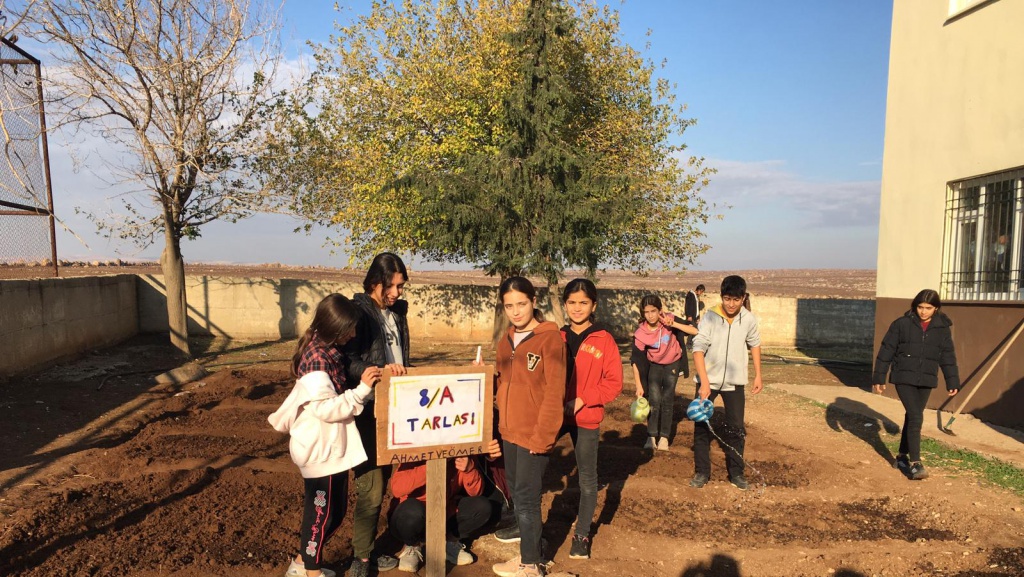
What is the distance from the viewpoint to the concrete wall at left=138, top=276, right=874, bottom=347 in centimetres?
1867

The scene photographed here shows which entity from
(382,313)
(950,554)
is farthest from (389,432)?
(950,554)

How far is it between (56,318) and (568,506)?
11054 mm

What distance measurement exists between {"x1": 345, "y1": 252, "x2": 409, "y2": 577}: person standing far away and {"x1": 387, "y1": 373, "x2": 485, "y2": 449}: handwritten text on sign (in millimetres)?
146

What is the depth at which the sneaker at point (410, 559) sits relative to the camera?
13.4ft

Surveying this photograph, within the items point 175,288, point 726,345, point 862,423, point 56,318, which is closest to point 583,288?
point 726,345

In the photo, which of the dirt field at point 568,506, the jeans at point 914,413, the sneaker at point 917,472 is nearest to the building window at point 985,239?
the dirt field at point 568,506

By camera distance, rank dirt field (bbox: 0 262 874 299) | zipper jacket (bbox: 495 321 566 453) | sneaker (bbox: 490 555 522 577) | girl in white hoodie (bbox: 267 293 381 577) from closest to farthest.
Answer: girl in white hoodie (bbox: 267 293 381 577) < zipper jacket (bbox: 495 321 566 453) < sneaker (bbox: 490 555 522 577) < dirt field (bbox: 0 262 874 299)

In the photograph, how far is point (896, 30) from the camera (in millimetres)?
11672

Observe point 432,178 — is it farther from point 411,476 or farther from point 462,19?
point 411,476

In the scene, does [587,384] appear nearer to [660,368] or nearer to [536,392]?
[536,392]

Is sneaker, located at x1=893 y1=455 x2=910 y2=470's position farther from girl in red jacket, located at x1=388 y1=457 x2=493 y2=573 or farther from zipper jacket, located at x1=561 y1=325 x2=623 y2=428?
girl in red jacket, located at x1=388 y1=457 x2=493 y2=573

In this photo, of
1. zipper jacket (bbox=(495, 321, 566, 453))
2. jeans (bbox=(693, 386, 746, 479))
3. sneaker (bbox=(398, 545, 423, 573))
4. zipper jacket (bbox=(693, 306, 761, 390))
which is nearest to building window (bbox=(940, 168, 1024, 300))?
zipper jacket (bbox=(693, 306, 761, 390))

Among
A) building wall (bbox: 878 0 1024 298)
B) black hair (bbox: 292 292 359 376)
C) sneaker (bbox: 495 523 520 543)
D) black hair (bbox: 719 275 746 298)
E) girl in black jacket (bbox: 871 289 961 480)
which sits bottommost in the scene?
sneaker (bbox: 495 523 520 543)

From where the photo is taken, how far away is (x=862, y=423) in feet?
30.1
